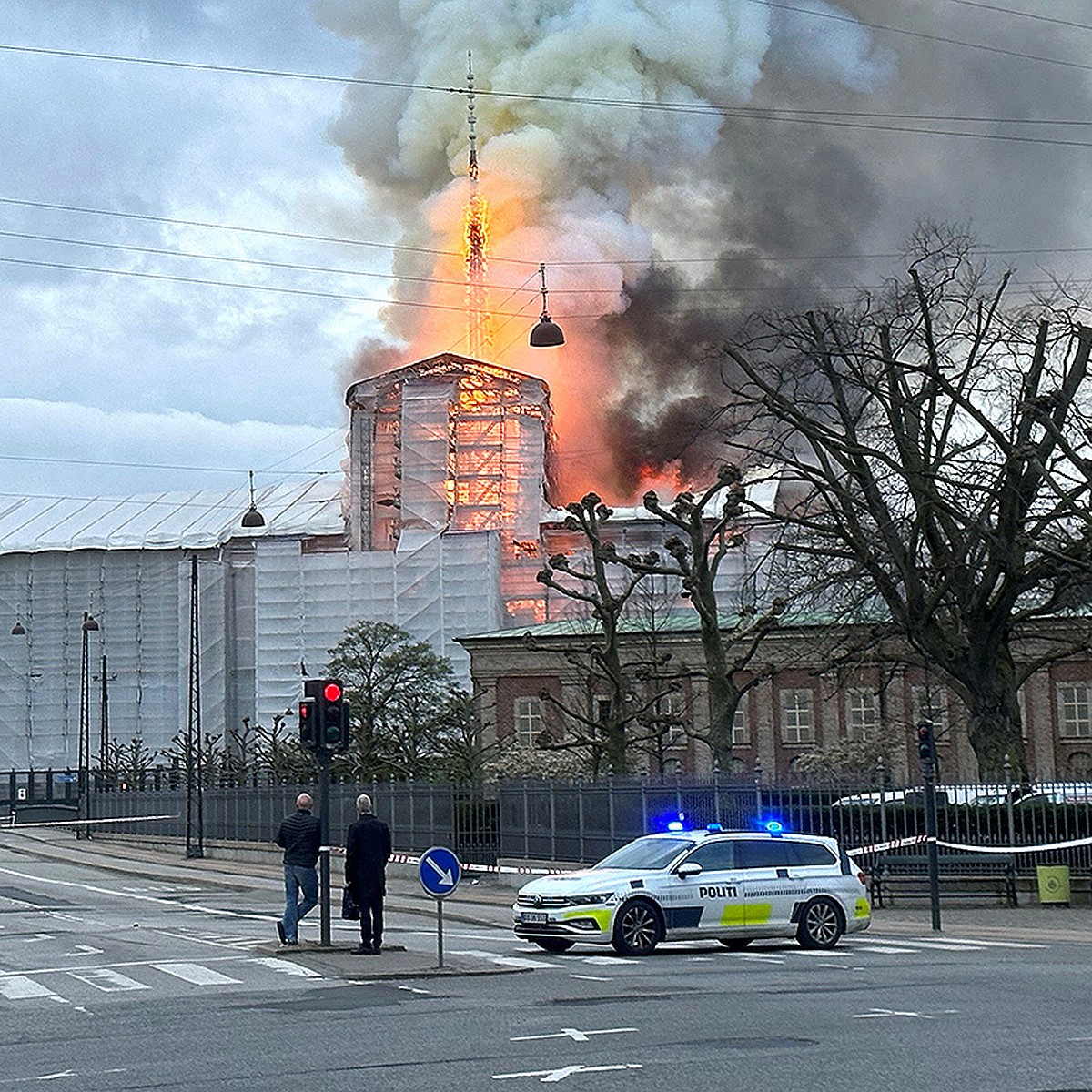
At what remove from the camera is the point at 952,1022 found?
14.4m

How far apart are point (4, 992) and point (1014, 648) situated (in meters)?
58.0

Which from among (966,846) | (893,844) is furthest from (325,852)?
(893,844)

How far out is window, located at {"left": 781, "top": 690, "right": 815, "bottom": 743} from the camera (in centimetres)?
8169

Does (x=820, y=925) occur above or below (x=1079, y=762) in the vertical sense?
below

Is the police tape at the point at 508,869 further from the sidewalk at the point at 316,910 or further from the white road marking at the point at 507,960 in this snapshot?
the white road marking at the point at 507,960

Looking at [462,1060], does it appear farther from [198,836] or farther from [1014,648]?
[1014,648]

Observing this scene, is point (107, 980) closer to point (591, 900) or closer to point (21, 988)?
point (21, 988)

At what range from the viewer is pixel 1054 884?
31562mm

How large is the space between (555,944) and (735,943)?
2.63m

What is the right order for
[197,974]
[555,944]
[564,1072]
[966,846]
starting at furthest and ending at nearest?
[966,846]
[555,944]
[197,974]
[564,1072]

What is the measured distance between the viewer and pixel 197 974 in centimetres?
1977

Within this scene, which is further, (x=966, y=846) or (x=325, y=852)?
(x=966, y=846)

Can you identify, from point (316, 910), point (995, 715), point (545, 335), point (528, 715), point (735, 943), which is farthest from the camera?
point (545, 335)

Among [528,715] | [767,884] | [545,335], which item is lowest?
[767,884]
